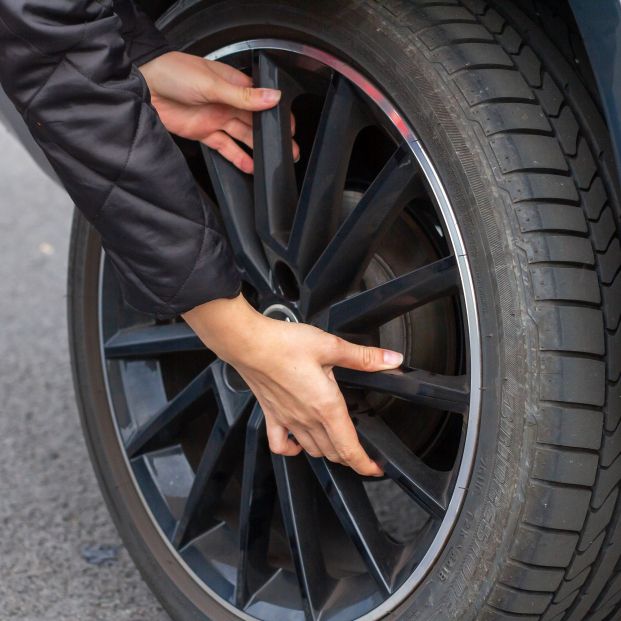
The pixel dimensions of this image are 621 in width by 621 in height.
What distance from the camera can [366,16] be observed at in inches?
61.0

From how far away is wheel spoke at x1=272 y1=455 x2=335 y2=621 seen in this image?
5.90 feet

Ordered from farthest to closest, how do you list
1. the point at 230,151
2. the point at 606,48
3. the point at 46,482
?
the point at 46,482 < the point at 230,151 < the point at 606,48

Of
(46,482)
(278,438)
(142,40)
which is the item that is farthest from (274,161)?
(46,482)

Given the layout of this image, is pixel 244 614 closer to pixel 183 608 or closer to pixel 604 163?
pixel 183 608

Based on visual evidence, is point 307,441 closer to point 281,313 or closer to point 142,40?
point 281,313

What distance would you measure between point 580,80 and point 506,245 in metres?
0.27

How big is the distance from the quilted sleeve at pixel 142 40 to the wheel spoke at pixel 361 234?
497 mm

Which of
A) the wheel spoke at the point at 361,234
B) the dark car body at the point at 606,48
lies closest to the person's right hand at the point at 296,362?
the wheel spoke at the point at 361,234

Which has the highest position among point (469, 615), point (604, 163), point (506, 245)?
point (604, 163)

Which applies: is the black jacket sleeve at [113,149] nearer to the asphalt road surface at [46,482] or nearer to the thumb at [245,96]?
the thumb at [245,96]

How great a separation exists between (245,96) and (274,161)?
12 centimetres

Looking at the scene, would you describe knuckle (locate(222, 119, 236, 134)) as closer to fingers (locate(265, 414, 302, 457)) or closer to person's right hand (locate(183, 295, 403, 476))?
person's right hand (locate(183, 295, 403, 476))

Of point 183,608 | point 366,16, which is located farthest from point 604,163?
point 183,608

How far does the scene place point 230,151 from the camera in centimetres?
189
